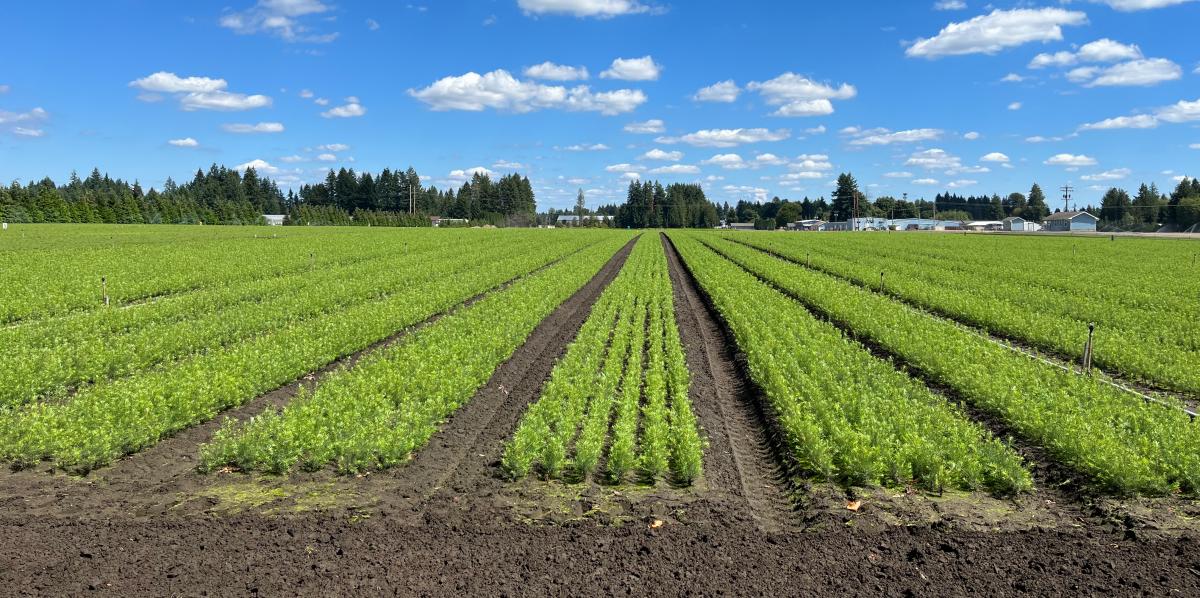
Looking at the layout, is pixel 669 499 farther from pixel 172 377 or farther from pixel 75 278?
pixel 75 278

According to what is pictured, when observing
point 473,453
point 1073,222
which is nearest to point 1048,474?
point 473,453

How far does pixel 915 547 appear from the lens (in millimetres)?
6383

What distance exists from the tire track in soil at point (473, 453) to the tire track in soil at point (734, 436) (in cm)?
250

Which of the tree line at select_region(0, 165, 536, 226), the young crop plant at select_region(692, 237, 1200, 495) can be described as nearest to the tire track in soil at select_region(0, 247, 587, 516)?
the young crop plant at select_region(692, 237, 1200, 495)

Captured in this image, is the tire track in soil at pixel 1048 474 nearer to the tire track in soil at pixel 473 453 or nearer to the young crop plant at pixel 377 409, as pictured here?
the tire track in soil at pixel 473 453

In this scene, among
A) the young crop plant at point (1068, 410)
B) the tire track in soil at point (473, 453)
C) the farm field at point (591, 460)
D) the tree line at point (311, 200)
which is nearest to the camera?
the farm field at point (591, 460)

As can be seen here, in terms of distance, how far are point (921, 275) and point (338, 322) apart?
91.0ft

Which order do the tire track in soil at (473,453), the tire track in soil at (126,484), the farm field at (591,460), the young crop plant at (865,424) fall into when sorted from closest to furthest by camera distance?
the farm field at (591,460), the tire track in soil at (126,484), the tire track in soil at (473,453), the young crop plant at (865,424)

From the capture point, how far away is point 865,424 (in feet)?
30.0

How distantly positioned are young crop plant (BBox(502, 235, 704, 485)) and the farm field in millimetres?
49

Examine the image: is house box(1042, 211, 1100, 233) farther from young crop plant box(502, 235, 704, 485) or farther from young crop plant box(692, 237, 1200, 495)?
young crop plant box(502, 235, 704, 485)

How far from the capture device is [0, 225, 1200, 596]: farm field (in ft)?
19.7

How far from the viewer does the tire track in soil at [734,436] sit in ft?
24.4

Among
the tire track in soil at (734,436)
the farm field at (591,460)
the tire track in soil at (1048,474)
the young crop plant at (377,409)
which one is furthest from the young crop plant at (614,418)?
the tire track in soil at (1048,474)
